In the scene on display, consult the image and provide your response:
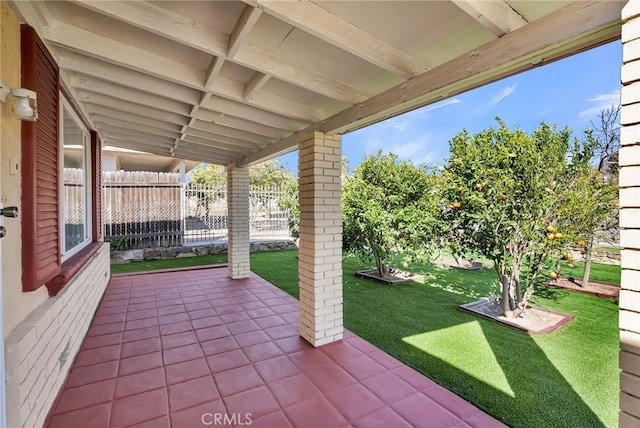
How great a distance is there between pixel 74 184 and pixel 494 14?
4.98 metres

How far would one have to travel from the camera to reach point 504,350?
3.46m

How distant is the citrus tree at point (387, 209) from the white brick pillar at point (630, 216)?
4.46 meters

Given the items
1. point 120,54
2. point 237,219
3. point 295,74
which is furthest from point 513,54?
point 237,219

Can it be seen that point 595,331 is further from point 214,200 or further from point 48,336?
point 214,200

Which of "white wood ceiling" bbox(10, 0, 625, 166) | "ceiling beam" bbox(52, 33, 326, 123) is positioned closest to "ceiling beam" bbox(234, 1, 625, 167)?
"white wood ceiling" bbox(10, 0, 625, 166)

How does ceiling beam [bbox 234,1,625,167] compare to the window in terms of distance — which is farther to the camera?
the window

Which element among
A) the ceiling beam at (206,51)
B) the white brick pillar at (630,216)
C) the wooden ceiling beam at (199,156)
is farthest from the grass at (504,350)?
the wooden ceiling beam at (199,156)

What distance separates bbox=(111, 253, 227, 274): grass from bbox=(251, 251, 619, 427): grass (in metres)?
4.09

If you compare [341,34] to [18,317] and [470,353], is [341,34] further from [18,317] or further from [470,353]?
[470,353]

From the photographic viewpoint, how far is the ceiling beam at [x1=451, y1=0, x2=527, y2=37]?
1622 mm

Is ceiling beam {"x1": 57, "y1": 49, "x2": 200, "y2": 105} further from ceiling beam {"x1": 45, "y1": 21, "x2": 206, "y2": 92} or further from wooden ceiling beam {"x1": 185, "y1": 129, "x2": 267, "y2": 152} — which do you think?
wooden ceiling beam {"x1": 185, "y1": 129, "x2": 267, "y2": 152}

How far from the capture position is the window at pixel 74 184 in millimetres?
3518

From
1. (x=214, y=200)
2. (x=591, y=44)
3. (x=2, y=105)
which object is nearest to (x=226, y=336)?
(x=2, y=105)

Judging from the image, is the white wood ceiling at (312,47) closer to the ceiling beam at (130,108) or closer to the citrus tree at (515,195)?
the ceiling beam at (130,108)
